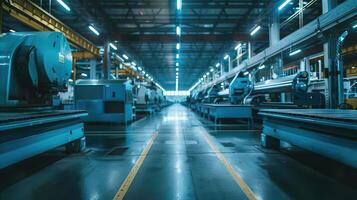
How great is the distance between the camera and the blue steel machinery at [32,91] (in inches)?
141

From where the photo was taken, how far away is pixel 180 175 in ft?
13.1

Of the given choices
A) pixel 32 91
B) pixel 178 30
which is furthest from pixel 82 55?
pixel 32 91

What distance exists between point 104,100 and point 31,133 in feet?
25.5

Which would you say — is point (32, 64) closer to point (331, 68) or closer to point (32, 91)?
point (32, 91)

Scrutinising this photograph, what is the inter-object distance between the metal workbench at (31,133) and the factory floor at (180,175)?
0.46 metres

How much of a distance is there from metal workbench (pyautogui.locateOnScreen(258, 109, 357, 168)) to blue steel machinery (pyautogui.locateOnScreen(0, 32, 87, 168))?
4.34m

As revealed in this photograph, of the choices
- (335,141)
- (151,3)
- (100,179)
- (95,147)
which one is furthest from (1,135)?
(151,3)

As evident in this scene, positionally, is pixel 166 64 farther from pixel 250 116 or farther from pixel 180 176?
pixel 180 176

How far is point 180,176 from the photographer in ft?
12.9

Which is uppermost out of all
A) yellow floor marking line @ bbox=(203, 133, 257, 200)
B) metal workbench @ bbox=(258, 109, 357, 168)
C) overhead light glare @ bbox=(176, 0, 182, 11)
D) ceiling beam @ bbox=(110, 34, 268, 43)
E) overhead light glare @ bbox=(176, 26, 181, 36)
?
overhead light glare @ bbox=(176, 0, 182, 11)

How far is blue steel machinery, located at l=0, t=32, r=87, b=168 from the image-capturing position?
11.7 ft

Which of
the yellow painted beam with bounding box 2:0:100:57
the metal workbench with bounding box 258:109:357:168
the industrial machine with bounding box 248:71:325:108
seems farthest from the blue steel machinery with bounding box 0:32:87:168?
the industrial machine with bounding box 248:71:325:108

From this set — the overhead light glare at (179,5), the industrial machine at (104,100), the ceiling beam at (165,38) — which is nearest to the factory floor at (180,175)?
the industrial machine at (104,100)

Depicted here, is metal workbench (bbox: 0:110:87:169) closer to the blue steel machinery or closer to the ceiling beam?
the blue steel machinery
